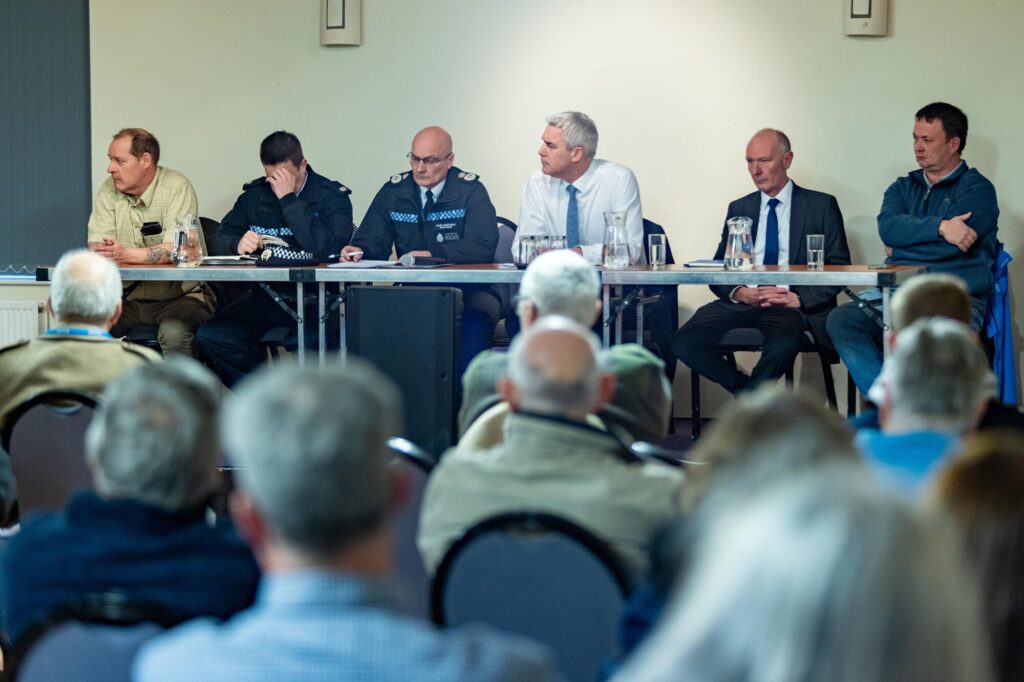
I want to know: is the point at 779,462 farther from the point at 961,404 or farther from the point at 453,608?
the point at 961,404

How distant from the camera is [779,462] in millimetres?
1032

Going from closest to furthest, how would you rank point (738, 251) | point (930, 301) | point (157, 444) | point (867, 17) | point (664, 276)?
point (157, 444), point (930, 301), point (664, 276), point (738, 251), point (867, 17)

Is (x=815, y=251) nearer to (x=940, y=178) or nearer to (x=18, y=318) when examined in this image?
(x=940, y=178)

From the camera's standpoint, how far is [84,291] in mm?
3322

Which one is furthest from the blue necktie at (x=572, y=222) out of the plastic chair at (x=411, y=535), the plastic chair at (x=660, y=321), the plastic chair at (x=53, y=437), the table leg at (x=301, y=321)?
the plastic chair at (x=411, y=535)

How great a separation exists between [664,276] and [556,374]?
8.63 feet

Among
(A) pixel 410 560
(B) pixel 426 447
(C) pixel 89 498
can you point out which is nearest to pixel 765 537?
(C) pixel 89 498

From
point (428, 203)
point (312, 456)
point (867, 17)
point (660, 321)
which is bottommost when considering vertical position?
point (660, 321)

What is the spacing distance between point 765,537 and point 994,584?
0.93 meters

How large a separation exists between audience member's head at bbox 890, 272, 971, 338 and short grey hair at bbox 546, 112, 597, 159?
2.75 m

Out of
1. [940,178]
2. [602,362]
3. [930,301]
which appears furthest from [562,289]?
[940,178]

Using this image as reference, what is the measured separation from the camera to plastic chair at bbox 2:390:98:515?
9.25 feet

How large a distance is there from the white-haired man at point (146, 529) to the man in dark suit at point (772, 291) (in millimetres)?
3705

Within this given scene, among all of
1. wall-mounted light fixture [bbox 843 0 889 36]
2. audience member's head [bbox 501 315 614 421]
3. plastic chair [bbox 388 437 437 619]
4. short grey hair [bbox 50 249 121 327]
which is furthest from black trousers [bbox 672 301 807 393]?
audience member's head [bbox 501 315 614 421]
